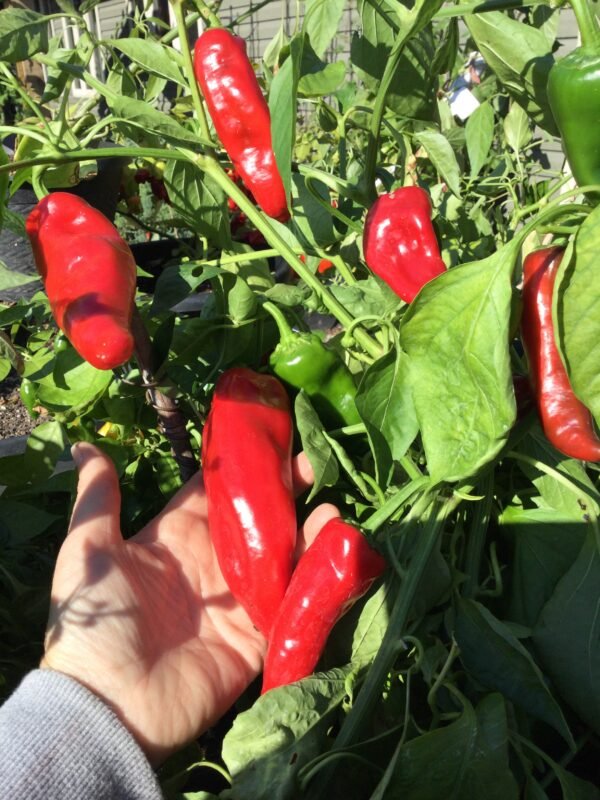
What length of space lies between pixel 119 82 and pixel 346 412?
0.58m

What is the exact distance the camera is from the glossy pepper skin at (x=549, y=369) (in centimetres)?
53

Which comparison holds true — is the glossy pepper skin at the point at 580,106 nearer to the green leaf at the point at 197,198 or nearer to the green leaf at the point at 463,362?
the green leaf at the point at 463,362

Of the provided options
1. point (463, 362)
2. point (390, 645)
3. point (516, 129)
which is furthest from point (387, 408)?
point (516, 129)

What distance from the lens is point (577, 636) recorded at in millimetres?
670

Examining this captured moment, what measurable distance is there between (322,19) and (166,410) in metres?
0.42

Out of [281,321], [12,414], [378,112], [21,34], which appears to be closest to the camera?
[378,112]

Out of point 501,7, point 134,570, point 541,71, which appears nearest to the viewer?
point 501,7

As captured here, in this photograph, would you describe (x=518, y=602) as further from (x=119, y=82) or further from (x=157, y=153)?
(x=119, y=82)

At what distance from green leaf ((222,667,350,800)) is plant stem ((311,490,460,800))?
0.02 m

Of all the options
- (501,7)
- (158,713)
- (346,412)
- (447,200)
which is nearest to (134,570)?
(158,713)

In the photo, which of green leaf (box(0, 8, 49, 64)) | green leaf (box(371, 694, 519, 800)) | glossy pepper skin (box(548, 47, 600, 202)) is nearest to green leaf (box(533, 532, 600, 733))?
green leaf (box(371, 694, 519, 800))

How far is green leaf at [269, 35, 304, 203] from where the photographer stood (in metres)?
0.53

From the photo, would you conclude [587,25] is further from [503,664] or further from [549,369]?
[503,664]

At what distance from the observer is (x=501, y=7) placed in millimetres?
538
